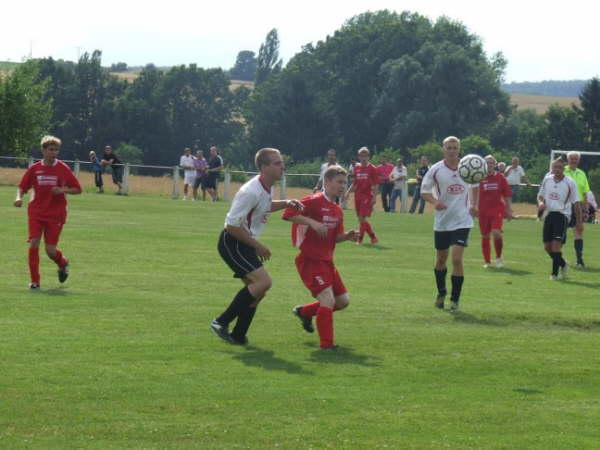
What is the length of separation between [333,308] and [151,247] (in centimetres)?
1105

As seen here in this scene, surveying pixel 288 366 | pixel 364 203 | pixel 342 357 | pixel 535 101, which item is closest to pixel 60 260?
pixel 342 357

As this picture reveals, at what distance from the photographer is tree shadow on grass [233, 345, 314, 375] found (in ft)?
31.2

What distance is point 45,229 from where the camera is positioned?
47.8 ft

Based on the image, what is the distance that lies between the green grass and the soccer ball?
1.60 meters

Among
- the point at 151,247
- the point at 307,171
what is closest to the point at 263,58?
the point at 307,171

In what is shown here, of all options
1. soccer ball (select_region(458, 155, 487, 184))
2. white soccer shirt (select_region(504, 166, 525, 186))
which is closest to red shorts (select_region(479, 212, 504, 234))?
soccer ball (select_region(458, 155, 487, 184))

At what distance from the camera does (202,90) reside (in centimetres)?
11269

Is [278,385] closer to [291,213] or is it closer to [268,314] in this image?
[291,213]

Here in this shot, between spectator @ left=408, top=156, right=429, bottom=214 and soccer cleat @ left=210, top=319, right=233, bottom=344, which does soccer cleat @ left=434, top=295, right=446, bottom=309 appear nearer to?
soccer cleat @ left=210, top=319, right=233, bottom=344

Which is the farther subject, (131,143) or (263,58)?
(263,58)

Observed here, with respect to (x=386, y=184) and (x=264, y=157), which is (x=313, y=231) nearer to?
(x=264, y=157)

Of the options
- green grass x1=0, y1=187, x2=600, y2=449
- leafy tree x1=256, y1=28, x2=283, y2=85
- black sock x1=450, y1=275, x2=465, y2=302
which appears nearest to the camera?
green grass x1=0, y1=187, x2=600, y2=449

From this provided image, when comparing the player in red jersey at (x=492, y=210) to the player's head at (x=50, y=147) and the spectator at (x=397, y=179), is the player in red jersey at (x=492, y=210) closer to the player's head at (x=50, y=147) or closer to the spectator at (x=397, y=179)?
the player's head at (x=50, y=147)

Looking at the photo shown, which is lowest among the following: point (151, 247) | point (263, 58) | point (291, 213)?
point (151, 247)
